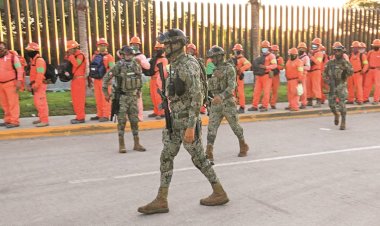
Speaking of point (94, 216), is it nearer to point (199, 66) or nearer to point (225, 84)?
point (199, 66)

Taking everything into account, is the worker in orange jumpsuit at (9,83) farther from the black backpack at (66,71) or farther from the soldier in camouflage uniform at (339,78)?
the soldier in camouflage uniform at (339,78)

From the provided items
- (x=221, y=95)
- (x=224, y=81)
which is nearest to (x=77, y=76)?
(x=224, y=81)

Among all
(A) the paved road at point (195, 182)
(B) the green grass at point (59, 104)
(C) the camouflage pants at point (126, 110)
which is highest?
(C) the camouflage pants at point (126, 110)

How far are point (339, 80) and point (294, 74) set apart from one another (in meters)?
2.48

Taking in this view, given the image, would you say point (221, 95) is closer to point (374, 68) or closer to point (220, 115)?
point (220, 115)

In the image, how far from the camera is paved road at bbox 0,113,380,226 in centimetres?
442

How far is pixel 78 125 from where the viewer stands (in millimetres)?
9531

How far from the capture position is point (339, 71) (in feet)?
31.9

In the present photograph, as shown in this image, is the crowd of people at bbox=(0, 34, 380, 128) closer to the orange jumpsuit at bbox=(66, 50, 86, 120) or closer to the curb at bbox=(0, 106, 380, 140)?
the orange jumpsuit at bbox=(66, 50, 86, 120)

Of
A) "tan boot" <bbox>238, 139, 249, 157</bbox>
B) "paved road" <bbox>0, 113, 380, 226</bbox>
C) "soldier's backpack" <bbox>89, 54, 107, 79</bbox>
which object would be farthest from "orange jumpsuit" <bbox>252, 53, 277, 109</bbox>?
"tan boot" <bbox>238, 139, 249, 157</bbox>

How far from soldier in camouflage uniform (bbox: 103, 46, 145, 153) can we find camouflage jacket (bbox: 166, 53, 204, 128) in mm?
3040

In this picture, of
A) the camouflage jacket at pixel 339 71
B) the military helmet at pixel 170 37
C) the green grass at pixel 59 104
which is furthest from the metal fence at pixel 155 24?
the military helmet at pixel 170 37

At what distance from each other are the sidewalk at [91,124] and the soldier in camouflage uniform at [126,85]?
6.94 ft

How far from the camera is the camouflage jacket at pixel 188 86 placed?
4379 mm
